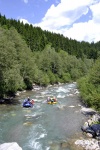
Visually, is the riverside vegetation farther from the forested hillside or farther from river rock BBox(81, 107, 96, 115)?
river rock BBox(81, 107, 96, 115)

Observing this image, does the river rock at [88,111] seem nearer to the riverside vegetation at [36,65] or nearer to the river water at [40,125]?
the river water at [40,125]

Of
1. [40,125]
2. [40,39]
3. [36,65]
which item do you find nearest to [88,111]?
[40,125]

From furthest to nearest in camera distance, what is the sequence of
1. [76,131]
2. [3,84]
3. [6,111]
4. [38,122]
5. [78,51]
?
[78,51], [3,84], [6,111], [38,122], [76,131]

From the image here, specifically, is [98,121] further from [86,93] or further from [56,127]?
[86,93]

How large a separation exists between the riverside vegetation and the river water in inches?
146

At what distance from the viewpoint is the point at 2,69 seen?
3425 centimetres

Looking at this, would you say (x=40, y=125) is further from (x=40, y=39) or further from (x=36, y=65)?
(x=40, y=39)

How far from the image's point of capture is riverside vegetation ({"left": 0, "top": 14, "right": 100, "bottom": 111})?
34.6 m

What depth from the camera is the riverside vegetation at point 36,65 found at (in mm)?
34634

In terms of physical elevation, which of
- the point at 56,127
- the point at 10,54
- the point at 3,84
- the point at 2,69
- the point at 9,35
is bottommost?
the point at 56,127

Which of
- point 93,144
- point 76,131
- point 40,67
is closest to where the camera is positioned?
point 93,144

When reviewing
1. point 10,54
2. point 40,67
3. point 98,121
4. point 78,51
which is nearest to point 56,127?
point 98,121

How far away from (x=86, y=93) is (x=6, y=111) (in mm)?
13627

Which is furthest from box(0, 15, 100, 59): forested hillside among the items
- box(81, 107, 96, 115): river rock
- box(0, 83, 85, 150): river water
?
box(81, 107, 96, 115): river rock
